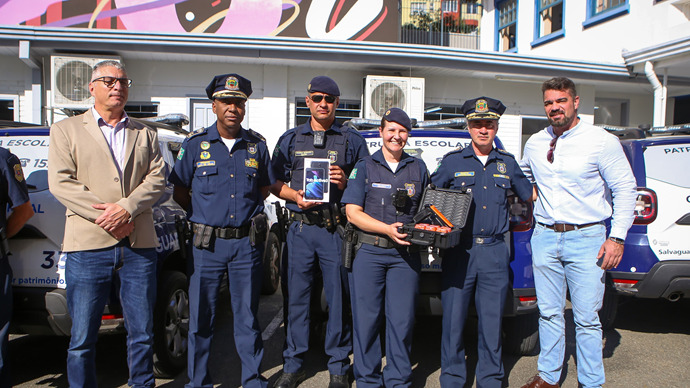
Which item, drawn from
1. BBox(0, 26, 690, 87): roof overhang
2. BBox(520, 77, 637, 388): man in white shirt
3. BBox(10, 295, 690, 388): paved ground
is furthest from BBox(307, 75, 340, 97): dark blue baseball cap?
BBox(0, 26, 690, 87): roof overhang

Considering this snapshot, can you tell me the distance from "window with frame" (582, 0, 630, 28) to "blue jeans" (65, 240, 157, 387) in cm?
1200

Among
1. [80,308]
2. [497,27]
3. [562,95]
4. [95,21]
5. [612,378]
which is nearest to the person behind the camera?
[80,308]

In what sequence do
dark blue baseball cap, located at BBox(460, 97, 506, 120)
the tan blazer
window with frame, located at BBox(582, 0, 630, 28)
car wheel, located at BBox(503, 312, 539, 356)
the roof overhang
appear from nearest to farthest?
the tan blazer
dark blue baseball cap, located at BBox(460, 97, 506, 120)
car wheel, located at BBox(503, 312, 539, 356)
the roof overhang
window with frame, located at BBox(582, 0, 630, 28)

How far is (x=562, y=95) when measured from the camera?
10.6 feet

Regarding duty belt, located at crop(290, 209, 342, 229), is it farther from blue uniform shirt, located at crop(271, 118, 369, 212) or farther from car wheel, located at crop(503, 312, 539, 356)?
car wheel, located at crop(503, 312, 539, 356)

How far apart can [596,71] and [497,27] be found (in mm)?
6395

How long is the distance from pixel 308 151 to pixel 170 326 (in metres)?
1.63

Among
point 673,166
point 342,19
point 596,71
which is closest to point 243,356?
point 673,166

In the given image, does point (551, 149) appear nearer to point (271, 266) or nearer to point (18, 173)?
point (18, 173)

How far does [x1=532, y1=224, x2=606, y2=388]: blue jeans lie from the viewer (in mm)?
3168

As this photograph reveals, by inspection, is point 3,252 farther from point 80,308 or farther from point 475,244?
point 475,244

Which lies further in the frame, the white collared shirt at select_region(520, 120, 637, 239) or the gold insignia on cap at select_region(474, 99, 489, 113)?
the gold insignia on cap at select_region(474, 99, 489, 113)

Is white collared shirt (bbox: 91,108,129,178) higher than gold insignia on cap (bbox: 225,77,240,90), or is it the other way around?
gold insignia on cap (bbox: 225,77,240,90)

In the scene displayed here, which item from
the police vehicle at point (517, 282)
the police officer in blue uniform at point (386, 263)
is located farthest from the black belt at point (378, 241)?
the police vehicle at point (517, 282)
